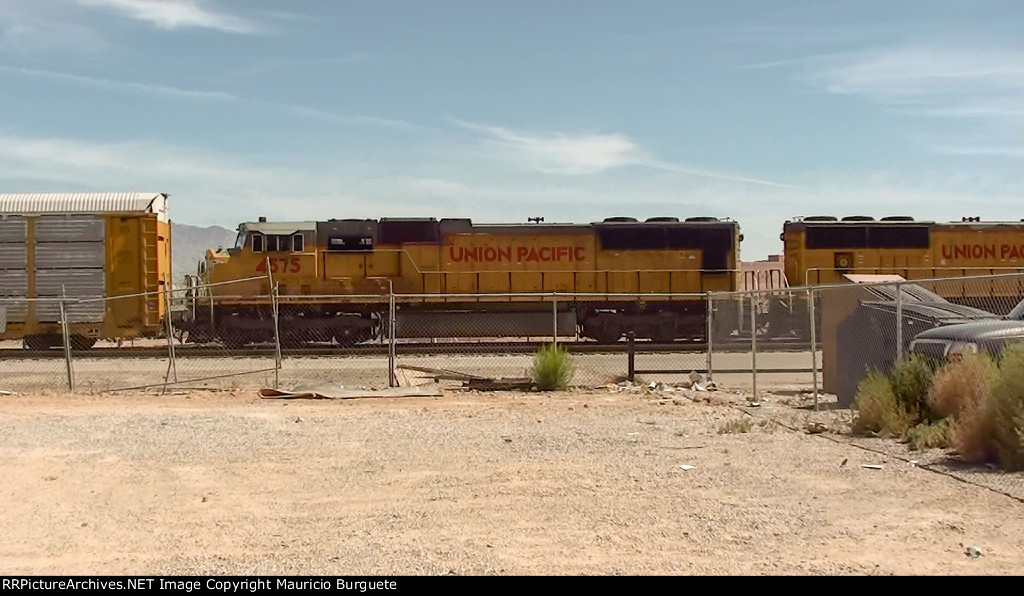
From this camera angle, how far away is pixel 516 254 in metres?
27.2

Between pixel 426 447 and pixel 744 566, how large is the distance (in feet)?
16.2

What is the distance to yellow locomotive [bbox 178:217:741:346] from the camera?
2561 centimetres

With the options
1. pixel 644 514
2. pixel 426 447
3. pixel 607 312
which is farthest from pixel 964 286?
pixel 644 514

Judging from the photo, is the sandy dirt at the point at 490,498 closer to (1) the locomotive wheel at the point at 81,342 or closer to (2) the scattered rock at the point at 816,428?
(2) the scattered rock at the point at 816,428

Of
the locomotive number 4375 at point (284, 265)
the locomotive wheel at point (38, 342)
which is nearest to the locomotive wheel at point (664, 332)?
the locomotive number 4375 at point (284, 265)

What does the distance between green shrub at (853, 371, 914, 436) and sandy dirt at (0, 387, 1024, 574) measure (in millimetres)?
Answer: 295

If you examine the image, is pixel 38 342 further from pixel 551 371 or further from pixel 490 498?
pixel 490 498

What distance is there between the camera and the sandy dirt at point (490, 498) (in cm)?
575

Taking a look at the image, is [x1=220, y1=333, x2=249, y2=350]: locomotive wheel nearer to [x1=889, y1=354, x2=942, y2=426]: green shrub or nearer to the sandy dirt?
the sandy dirt

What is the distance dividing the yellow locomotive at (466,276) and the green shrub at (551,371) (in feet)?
30.3

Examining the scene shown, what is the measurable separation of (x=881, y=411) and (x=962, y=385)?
989 millimetres

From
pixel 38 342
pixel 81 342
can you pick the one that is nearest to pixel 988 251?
pixel 81 342
